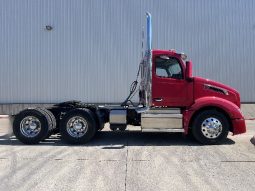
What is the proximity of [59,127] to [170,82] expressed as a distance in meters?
3.29

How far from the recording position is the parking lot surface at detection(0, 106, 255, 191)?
19.9 feet

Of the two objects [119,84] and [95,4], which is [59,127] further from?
[95,4]

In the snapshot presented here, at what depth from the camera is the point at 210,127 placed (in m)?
9.91

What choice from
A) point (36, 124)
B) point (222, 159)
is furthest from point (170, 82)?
point (36, 124)

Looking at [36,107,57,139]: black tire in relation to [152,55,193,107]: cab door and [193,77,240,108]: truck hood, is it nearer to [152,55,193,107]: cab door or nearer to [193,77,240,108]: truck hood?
[152,55,193,107]: cab door

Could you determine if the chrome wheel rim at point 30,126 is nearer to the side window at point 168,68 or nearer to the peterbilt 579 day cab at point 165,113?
the peterbilt 579 day cab at point 165,113

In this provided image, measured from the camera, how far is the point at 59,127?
10.3m

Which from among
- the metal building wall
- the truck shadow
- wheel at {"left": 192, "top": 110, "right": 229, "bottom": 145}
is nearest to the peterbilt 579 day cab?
wheel at {"left": 192, "top": 110, "right": 229, "bottom": 145}

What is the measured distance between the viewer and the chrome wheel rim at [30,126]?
33.2 ft

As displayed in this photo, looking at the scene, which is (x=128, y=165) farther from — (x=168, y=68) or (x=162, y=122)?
(x=168, y=68)

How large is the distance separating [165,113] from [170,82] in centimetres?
86

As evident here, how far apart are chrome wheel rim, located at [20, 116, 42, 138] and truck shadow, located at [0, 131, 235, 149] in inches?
13.1

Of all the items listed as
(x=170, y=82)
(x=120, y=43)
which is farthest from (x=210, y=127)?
(x=120, y=43)

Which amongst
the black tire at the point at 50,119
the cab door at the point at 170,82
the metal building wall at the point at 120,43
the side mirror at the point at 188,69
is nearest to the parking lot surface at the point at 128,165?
the black tire at the point at 50,119
